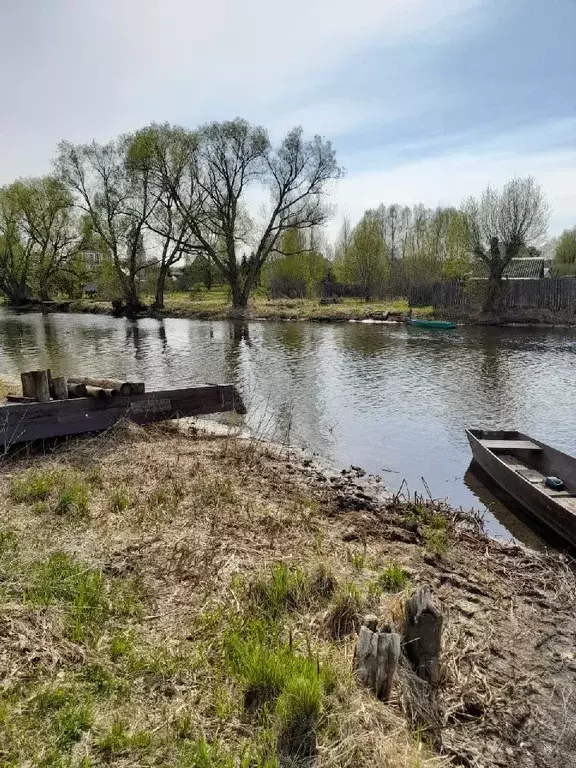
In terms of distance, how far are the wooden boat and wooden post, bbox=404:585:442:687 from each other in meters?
4.45

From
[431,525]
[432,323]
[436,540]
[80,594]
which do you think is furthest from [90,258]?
[80,594]

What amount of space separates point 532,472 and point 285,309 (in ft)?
117

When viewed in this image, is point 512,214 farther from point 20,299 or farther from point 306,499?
point 20,299

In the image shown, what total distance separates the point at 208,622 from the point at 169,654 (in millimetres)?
441

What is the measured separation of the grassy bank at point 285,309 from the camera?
39.7 m

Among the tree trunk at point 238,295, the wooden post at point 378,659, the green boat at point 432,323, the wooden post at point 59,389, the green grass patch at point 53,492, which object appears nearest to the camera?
the wooden post at point 378,659

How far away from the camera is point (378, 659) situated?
313cm

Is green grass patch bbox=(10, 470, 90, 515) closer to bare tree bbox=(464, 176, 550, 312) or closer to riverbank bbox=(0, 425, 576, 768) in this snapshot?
riverbank bbox=(0, 425, 576, 768)

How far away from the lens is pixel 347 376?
1903 cm

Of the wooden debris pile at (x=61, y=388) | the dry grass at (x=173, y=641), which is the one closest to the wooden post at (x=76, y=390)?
the wooden debris pile at (x=61, y=388)

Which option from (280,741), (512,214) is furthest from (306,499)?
(512,214)

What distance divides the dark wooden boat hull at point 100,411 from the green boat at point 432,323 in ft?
80.4

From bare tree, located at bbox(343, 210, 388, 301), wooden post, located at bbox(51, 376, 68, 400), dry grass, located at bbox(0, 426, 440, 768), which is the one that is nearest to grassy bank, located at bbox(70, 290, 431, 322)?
bare tree, located at bbox(343, 210, 388, 301)

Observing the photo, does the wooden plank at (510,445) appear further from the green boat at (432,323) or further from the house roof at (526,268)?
the house roof at (526,268)
